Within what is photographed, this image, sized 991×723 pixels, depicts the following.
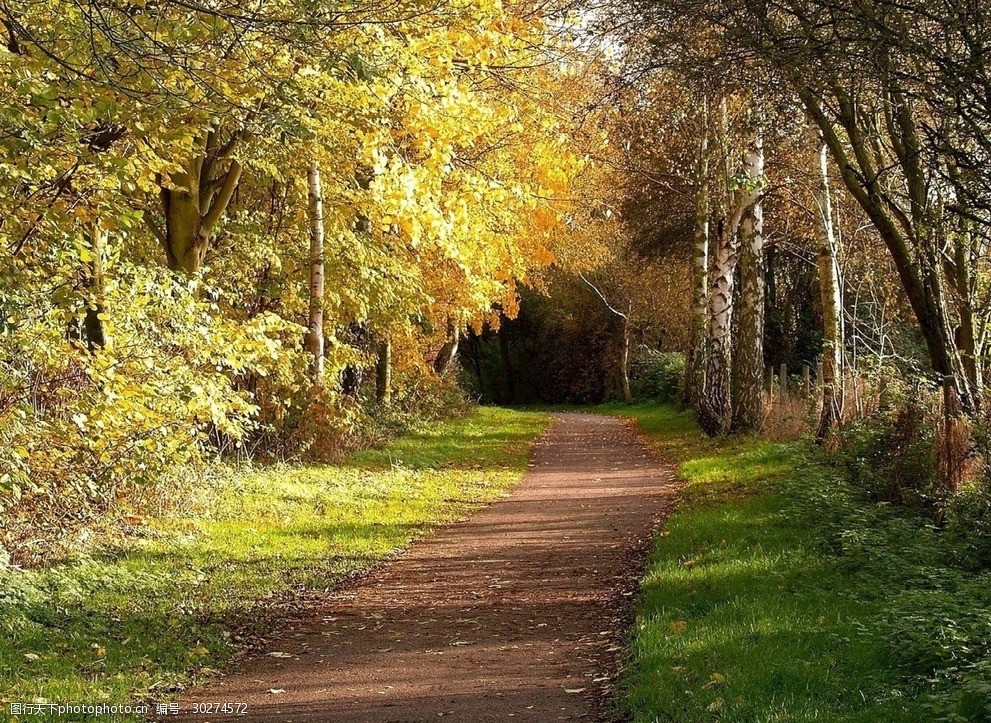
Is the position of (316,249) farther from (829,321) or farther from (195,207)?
(829,321)

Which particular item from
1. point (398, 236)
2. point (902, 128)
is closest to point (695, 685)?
point (902, 128)

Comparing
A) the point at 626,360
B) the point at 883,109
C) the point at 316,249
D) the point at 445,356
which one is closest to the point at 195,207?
the point at 316,249

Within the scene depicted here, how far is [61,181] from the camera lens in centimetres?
969

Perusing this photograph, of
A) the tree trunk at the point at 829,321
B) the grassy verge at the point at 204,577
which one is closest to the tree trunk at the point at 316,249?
the grassy verge at the point at 204,577

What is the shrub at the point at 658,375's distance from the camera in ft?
132

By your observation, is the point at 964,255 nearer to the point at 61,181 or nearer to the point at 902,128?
the point at 902,128

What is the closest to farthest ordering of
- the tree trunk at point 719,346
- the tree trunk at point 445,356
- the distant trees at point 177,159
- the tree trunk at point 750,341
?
the distant trees at point 177,159 → the tree trunk at point 750,341 → the tree trunk at point 719,346 → the tree trunk at point 445,356

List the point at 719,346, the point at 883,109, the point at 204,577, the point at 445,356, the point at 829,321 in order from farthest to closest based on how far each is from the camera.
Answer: the point at 445,356 → the point at 719,346 → the point at 829,321 → the point at 883,109 → the point at 204,577

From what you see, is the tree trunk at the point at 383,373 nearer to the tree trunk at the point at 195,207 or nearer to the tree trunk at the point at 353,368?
the tree trunk at the point at 353,368

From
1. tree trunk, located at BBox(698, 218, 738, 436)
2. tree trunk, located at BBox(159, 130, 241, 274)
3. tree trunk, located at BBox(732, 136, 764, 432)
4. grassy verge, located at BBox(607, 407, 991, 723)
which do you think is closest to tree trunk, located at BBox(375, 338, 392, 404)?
tree trunk, located at BBox(698, 218, 738, 436)

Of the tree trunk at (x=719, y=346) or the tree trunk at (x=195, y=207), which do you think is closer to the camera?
the tree trunk at (x=195, y=207)

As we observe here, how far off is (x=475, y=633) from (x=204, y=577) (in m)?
3.08

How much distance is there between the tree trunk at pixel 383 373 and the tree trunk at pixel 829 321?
12.3 m

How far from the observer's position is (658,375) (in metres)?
43.3
